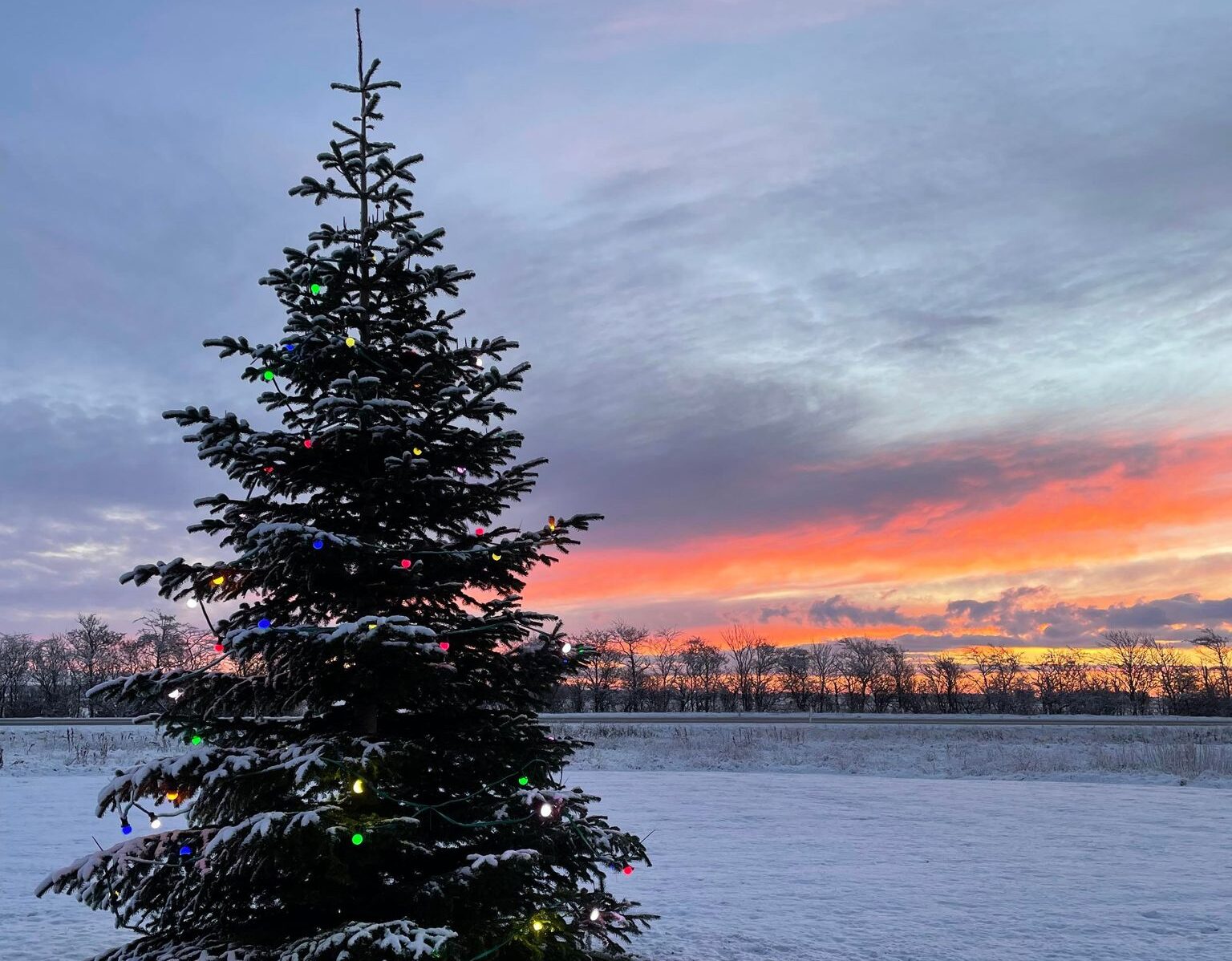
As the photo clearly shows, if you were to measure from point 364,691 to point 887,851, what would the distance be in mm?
12279

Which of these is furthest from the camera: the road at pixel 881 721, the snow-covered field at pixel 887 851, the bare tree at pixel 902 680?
the bare tree at pixel 902 680

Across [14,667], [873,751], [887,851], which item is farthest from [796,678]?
[14,667]

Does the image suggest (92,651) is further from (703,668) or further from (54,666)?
(703,668)

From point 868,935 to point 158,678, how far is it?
8320 millimetres

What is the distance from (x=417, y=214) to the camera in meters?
7.29

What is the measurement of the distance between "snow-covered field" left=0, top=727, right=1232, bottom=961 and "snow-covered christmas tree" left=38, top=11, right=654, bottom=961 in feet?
13.3

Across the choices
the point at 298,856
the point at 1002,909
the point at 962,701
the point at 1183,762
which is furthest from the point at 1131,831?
the point at 962,701

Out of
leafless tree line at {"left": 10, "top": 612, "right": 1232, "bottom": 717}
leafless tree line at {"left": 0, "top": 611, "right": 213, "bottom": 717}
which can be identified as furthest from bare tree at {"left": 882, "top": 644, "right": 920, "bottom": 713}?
leafless tree line at {"left": 0, "top": 611, "right": 213, "bottom": 717}

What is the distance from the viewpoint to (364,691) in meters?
5.80

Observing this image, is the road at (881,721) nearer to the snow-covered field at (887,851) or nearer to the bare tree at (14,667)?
the snow-covered field at (887,851)

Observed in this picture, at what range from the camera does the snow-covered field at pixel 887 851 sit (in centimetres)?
922

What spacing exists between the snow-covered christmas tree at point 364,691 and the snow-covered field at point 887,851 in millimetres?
4060

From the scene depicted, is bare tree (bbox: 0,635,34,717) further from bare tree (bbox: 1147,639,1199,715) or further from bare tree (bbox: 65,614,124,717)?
bare tree (bbox: 1147,639,1199,715)

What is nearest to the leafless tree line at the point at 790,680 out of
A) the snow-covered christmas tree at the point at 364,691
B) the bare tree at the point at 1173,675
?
the bare tree at the point at 1173,675
